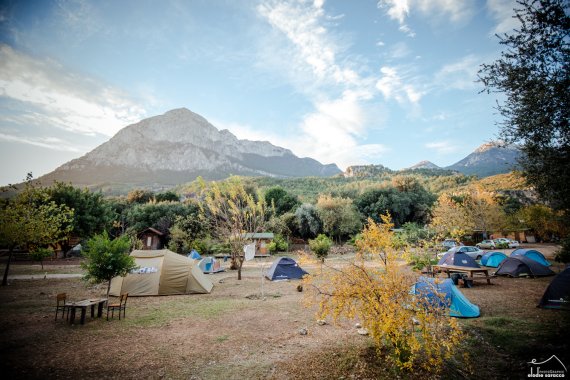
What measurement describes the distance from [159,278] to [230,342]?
7694 mm

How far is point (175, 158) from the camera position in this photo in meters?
127

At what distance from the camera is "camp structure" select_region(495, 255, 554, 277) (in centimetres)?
1460

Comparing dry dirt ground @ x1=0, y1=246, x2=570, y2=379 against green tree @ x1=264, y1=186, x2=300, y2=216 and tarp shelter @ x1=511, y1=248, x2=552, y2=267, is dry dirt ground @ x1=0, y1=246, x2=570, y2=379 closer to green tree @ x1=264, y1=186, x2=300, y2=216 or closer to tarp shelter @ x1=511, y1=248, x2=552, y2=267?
tarp shelter @ x1=511, y1=248, x2=552, y2=267

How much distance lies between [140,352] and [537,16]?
12559mm

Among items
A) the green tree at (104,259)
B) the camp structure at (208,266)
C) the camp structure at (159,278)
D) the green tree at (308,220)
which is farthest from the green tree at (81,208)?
the green tree at (308,220)

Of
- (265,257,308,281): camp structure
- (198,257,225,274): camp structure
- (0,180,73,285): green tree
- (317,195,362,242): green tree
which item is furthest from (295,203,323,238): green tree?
(0,180,73,285): green tree

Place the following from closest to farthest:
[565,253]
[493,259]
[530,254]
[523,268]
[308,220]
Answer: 1. [523,268]
2. [530,254]
3. [565,253]
4. [493,259]
5. [308,220]

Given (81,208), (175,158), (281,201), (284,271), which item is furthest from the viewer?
(175,158)

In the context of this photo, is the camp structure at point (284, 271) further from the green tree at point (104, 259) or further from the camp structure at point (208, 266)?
the green tree at point (104, 259)

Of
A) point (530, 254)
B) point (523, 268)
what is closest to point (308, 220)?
point (530, 254)

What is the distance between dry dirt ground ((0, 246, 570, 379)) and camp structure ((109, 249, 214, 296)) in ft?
5.26

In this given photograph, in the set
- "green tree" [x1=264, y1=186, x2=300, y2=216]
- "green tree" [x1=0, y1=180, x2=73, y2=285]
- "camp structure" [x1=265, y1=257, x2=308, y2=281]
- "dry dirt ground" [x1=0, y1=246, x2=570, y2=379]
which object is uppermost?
"green tree" [x1=264, y1=186, x2=300, y2=216]

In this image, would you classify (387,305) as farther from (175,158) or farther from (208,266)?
(175,158)

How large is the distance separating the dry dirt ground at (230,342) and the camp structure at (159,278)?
1.60m
